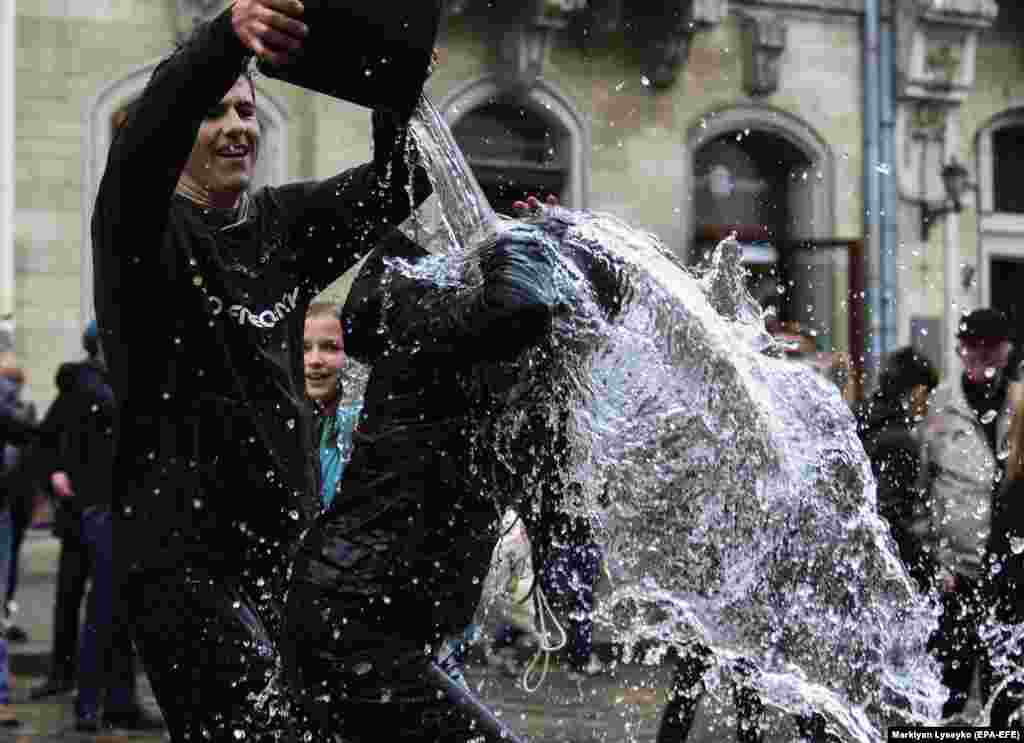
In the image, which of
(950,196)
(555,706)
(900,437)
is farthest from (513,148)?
(900,437)

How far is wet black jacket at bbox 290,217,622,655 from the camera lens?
3.56m

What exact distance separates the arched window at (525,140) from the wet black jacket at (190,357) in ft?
42.3

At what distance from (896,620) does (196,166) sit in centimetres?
245

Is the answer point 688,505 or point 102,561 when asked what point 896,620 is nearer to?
point 688,505

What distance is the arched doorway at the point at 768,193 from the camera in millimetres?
17125

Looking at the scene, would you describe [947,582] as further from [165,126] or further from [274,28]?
[274,28]

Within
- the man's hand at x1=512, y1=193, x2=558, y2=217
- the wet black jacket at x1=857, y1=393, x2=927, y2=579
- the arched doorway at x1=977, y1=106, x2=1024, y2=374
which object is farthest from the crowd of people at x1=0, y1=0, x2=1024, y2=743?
the arched doorway at x1=977, y1=106, x2=1024, y2=374

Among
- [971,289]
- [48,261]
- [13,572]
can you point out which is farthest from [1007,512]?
[971,289]

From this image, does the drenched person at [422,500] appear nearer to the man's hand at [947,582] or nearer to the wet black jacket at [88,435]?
the man's hand at [947,582]

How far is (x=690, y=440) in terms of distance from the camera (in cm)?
461

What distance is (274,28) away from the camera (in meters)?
3.45

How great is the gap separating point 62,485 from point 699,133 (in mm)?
9607

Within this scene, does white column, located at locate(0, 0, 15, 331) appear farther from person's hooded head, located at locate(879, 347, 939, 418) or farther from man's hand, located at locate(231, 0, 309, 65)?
man's hand, located at locate(231, 0, 309, 65)

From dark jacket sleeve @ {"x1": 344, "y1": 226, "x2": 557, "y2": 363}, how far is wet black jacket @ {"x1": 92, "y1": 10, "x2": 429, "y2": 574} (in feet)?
0.67
